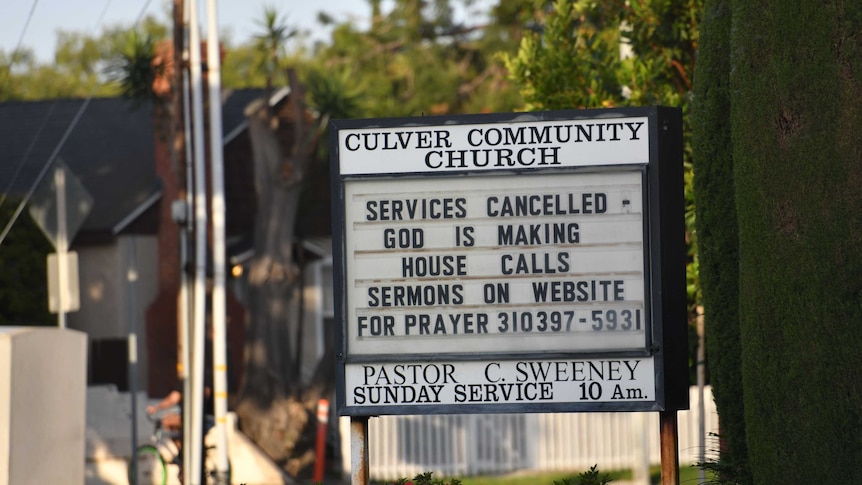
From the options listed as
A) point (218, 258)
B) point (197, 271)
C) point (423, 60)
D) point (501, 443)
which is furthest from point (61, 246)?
point (423, 60)

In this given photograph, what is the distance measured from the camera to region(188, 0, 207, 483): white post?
54.5 feet

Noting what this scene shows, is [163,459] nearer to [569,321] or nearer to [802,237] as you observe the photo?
[569,321]

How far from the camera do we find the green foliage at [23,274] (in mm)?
20453

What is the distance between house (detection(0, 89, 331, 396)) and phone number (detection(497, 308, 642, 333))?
1573 cm

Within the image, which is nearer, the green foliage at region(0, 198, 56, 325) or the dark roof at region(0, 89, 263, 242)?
the green foliage at region(0, 198, 56, 325)

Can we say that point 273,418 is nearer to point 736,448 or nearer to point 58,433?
point 58,433

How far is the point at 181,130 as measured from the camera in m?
18.5

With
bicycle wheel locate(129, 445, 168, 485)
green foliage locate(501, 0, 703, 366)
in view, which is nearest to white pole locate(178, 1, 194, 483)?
bicycle wheel locate(129, 445, 168, 485)

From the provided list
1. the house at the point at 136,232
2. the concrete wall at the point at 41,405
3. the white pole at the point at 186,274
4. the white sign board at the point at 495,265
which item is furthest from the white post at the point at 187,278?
the white sign board at the point at 495,265

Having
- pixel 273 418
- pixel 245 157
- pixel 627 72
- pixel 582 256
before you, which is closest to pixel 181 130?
pixel 273 418

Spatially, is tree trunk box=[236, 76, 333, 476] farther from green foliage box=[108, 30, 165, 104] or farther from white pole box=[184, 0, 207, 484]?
white pole box=[184, 0, 207, 484]

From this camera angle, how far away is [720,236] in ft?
22.7

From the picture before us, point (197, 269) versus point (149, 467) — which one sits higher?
point (197, 269)

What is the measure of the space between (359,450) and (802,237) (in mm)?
2487
